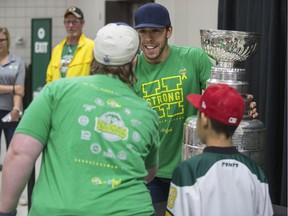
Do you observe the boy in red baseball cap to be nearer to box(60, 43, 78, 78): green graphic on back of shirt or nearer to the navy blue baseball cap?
the navy blue baseball cap

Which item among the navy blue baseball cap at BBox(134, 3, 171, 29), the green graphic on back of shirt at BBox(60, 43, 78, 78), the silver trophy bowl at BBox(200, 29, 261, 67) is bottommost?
the green graphic on back of shirt at BBox(60, 43, 78, 78)

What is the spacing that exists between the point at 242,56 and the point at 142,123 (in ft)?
3.44

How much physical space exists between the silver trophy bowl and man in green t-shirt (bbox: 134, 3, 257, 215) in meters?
0.11

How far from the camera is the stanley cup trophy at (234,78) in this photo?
7.33 ft

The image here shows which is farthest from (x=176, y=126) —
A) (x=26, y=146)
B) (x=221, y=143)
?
(x=26, y=146)

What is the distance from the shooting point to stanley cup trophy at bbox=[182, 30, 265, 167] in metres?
2.23

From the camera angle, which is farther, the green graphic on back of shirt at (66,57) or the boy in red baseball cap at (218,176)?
the green graphic on back of shirt at (66,57)

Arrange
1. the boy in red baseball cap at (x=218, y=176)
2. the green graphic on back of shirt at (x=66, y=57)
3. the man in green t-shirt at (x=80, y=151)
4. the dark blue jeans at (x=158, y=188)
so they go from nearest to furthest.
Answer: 1. the man in green t-shirt at (x=80, y=151)
2. the boy in red baseball cap at (x=218, y=176)
3. the dark blue jeans at (x=158, y=188)
4. the green graphic on back of shirt at (x=66, y=57)

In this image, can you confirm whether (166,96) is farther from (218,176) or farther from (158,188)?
(218,176)

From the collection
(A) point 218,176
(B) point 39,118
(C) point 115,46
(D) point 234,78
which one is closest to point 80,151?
(B) point 39,118

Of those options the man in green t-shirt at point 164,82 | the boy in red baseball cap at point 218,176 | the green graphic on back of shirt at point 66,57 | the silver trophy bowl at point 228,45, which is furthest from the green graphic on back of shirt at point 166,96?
the green graphic on back of shirt at point 66,57

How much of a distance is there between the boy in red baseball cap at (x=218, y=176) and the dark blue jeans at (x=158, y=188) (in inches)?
26.0

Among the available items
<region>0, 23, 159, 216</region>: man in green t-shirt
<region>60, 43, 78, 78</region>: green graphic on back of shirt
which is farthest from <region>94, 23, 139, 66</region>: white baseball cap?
<region>60, 43, 78, 78</region>: green graphic on back of shirt

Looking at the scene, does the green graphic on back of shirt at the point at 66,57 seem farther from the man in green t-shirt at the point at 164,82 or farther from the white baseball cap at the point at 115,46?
the white baseball cap at the point at 115,46
